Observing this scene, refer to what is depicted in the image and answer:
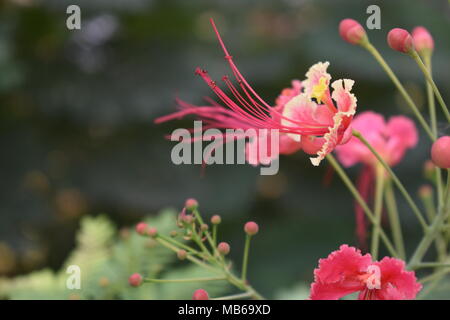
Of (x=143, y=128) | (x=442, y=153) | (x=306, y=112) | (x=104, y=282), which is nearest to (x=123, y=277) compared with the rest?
(x=104, y=282)

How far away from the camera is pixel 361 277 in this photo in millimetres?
612

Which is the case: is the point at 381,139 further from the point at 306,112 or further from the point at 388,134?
the point at 306,112

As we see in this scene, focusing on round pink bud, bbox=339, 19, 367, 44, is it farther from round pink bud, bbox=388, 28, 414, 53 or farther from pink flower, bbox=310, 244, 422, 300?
pink flower, bbox=310, 244, 422, 300

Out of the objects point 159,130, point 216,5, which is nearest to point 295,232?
point 159,130

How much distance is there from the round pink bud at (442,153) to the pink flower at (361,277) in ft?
0.35

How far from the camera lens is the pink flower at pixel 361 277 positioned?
1.93 ft

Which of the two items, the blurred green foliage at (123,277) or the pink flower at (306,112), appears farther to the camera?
the blurred green foliage at (123,277)

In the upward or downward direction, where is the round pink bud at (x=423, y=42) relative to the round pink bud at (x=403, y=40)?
upward

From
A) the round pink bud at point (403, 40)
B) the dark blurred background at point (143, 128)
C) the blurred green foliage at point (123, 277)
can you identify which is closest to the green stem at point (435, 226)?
the round pink bud at point (403, 40)

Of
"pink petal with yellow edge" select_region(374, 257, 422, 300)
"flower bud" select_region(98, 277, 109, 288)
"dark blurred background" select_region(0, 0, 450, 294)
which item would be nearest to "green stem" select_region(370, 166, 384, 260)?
"pink petal with yellow edge" select_region(374, 257, 422, 300)

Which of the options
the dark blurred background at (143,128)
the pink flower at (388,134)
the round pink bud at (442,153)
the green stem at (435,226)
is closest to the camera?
the round pink bud at (442,153)

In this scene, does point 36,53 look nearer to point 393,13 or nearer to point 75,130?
point 75,130

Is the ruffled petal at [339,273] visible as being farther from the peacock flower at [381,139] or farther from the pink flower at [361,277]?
the peacock flower at [381,139]

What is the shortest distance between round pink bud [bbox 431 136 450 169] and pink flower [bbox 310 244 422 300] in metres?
0.11
